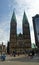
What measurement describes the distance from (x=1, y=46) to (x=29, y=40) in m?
24.2

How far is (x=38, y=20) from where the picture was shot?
7138 centimetres

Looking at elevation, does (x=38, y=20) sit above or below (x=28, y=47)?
above

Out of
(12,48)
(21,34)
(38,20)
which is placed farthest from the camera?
(21,34)

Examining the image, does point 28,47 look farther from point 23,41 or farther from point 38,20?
point 38,20

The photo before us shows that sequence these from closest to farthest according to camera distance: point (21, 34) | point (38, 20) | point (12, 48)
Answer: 1. point (38, 20)
2. point (12, 48)
3. point (21, 34)

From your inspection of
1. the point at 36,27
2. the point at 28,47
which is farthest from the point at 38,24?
the point at 28,47

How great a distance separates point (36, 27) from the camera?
71875mm

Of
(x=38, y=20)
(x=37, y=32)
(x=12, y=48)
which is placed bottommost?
(x=12, y=48)

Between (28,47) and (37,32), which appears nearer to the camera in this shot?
(37,32)

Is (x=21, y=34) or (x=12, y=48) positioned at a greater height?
(x=21, y=34)

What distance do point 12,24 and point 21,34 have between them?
467 inches

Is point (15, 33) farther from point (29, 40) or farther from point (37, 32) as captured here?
point (37, 32)

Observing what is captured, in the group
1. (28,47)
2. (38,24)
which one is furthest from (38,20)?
(28,47)

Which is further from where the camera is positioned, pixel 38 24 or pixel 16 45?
pixel 16 45
